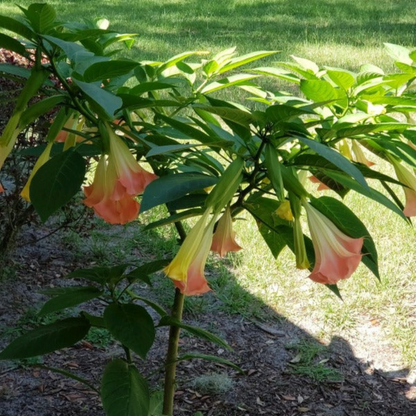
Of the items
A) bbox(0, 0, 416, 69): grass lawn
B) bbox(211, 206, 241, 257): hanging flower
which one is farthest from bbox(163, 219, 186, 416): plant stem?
bbox(0, 0, 416, 69): grass lawn

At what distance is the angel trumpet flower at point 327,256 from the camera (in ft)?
3.55

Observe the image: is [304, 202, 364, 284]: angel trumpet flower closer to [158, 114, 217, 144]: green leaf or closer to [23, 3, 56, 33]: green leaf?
[158, 114, 217, 144]: green leaf

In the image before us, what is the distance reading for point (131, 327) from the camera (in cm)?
135

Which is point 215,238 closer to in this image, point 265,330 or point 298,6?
point 265,330

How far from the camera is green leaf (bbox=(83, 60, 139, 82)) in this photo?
3.54ft

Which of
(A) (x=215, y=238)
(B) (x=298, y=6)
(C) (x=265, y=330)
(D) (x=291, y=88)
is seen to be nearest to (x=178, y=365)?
(C) (x=265, y=330)

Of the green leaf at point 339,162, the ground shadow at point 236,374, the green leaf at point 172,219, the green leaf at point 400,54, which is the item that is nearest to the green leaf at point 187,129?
the green leaf at point 172,219

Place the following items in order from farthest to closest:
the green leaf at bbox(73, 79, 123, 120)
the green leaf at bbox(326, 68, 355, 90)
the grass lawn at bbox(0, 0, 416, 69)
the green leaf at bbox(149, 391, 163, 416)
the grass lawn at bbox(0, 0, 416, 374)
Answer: the grass lawn at bbox(0, 0, 416, 69)
the grass lawn at bbox(0, 0, 416, 374)
the green leaf at bbox(149, 391, 163, 416)
the green leaf at bbox(326, 68, 355, 90)
the green leaf at bbox(73, 79, 123, 120)

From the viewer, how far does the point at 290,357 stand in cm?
297

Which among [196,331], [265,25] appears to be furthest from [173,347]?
[265,25]

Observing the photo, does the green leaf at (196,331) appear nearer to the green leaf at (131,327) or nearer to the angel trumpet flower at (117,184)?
the green leaf at (131,327)

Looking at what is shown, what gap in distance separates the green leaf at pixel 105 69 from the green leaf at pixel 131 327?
47 centimetres

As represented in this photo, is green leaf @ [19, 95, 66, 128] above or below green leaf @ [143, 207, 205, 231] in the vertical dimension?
above

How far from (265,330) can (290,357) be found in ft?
0.70
